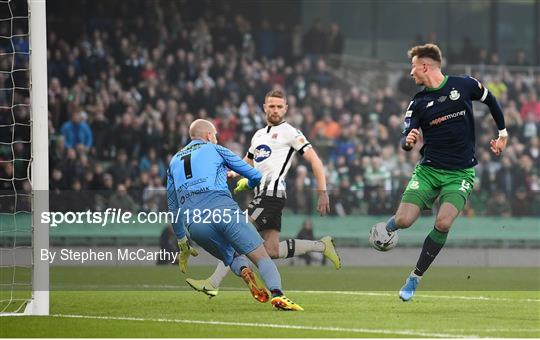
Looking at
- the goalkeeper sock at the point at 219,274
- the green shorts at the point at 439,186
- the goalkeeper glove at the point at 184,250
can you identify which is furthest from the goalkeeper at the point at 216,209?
the green shorts at the point at 439,186

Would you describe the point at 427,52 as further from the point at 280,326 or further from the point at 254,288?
the point at 280,326

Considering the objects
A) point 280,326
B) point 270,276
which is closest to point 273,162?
point 270,276

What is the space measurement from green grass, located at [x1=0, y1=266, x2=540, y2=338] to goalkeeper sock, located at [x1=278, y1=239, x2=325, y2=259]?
48 centimetres

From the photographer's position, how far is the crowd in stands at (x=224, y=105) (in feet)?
84.3

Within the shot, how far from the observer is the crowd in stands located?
84.3 feet

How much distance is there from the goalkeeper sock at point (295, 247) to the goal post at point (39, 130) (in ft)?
9.42

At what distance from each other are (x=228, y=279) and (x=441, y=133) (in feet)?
19.3

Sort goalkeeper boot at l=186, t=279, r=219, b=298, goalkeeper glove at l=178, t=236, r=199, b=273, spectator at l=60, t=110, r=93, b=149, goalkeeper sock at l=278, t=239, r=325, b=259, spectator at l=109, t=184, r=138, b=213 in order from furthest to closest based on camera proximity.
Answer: spectator at l=60, t=110, r=93, b=149, spectator at l=109, t=184, r=138, b=213, goalkeeper sock at l=278, t=239, r=325, b=259, goalkeeper boot at l=186, t=279, r=219, b=298, goalkeeper glove at l=178, t=236, r=199, b=273

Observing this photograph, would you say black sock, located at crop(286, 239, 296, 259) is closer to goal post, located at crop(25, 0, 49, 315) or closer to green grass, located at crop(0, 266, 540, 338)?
green grass, located at crop(0, 266, 540, 338)

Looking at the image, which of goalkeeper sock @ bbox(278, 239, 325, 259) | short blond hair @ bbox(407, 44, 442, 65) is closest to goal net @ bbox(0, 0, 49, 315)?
goalkeeper sock @ bbox(278, 239, 325, 259)

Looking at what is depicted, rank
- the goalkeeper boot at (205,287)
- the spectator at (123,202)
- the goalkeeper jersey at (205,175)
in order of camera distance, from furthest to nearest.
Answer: the spectator at (123,202) → the goalkeeper boot at (205,287) → the goalkeeper jersey at (205,175)

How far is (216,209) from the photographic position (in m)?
12.1

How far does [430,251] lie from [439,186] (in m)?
0.67

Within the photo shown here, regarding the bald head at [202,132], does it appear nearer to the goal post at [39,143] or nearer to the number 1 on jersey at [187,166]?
the number 1 on jersey at [187,166]
